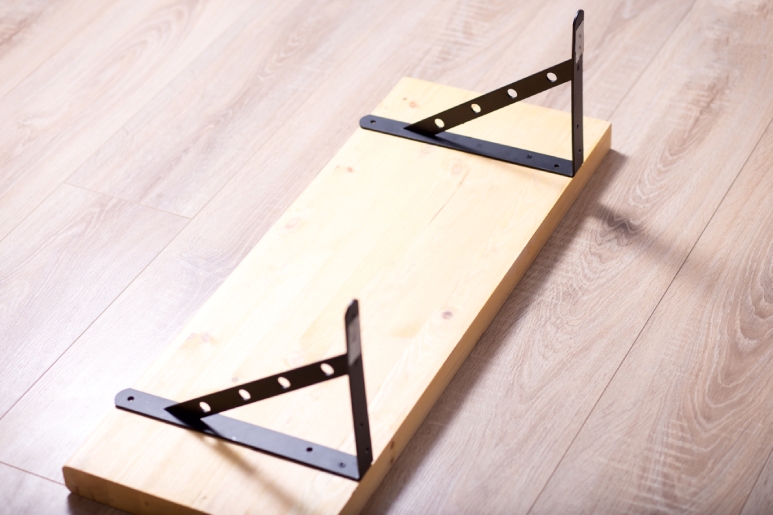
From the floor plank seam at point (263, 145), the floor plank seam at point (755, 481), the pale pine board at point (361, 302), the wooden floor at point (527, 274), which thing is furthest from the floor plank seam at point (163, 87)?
the floor plank seam at point (755, 481)

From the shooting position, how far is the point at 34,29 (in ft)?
7.79

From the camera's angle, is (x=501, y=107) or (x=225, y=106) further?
(x=225, y=106)

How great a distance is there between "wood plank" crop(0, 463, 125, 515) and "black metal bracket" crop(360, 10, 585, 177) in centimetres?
88

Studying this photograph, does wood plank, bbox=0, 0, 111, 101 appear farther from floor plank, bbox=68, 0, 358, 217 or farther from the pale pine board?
the pale pine board

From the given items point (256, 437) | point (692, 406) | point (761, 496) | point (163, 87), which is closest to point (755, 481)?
point (761, 496)

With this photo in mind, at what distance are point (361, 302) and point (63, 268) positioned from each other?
551 millimetres

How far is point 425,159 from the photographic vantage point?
5.96ft

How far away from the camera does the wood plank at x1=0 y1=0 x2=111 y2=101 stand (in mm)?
2250

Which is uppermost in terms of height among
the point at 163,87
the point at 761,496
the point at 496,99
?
the point at 496,99

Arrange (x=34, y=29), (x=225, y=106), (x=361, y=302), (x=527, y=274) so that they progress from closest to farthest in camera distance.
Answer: (x=361, y=302) → (x=527, y=274) → (x=225, y=106) → (x=34, y=29)

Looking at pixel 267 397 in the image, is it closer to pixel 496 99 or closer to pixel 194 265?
pixel 194 265

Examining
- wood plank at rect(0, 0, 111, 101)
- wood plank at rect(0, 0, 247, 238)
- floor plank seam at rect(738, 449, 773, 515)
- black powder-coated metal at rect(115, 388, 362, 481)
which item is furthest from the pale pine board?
wood plank at rect(0, 0, 111, 101)

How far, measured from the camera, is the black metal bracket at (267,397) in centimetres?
121

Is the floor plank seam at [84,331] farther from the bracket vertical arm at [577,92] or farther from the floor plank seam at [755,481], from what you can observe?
the floor plank seam at [755,481]
